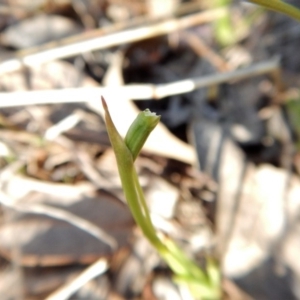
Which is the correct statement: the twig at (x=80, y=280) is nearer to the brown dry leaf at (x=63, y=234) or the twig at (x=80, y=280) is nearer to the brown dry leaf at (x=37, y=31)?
the brown dry leaf at (x=63, y=234)

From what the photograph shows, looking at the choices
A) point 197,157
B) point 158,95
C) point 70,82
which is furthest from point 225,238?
point 70,82

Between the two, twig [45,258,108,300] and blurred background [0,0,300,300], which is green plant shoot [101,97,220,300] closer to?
blurred background [0,0,300,300]

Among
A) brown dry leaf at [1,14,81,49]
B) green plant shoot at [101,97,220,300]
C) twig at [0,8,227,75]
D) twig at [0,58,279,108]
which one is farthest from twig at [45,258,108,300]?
brown dry leaf at [1,14,81,49]

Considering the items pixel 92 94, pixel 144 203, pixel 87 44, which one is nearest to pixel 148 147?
pixel 92 94

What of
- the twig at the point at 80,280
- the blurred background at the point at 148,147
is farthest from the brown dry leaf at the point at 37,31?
the twig at the point at 80,280

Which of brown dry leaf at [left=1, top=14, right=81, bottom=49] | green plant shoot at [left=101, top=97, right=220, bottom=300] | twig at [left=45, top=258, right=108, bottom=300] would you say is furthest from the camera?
brown dry leaf at [left=1, top=14, right=81, bottom=49]

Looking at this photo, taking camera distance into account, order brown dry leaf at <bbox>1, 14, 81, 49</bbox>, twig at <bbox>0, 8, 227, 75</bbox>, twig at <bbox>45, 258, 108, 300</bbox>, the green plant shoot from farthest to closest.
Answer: brown dry leaf at <bbox>1, 14, 81, 49</bbox> → twig at <bbox>0, 8, 227, 75</bbox> → twig at <bbox>45, 258, 108, 300</bbox> → the green plant shoot

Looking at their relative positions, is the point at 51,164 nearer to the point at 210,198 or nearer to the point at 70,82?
the point at 70,82
